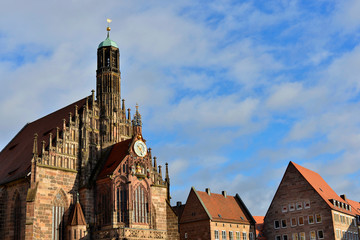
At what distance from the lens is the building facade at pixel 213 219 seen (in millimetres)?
71750

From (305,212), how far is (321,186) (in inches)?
277

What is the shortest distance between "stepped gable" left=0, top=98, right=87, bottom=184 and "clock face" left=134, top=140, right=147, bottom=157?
8797 millimetres

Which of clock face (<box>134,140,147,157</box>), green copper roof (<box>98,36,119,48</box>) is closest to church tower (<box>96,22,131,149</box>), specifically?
green copper roof (<box>98,36,119,48</box>)

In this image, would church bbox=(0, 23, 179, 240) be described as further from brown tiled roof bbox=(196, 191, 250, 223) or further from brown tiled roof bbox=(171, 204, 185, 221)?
brown tiled roof bbox=(171, 204, 185, 221)

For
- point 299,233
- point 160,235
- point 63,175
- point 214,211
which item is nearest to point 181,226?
point 214,211

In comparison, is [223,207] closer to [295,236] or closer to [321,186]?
[295,236]

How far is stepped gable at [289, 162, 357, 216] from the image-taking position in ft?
244

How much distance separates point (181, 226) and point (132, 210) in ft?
85.2

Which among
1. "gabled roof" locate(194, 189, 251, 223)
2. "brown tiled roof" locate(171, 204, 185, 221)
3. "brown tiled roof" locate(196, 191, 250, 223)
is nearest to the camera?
"gabled roof" locate(194, 189, 251, 223)

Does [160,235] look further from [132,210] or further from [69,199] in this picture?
[69,199]

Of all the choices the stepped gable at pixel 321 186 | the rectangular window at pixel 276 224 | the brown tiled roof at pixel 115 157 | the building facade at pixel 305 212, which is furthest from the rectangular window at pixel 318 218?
the brown tiled roof at pixel 115 157

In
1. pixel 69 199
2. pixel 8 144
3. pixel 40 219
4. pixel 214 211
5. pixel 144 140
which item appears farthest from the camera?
pixel 214 211

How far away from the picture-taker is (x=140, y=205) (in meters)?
52.2

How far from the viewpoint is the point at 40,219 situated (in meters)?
48.1
